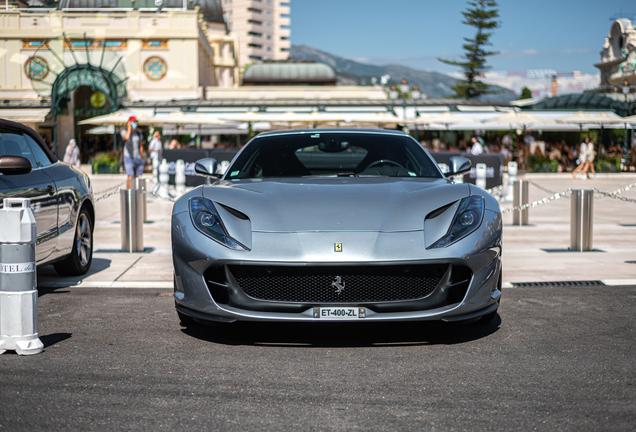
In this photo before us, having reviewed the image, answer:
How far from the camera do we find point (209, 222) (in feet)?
14.0

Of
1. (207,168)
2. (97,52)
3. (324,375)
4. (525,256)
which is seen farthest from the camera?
(97,52)

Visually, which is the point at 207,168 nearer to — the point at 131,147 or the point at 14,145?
the point at 14,145

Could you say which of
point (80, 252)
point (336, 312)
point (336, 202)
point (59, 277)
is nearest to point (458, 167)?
point (336, 202)

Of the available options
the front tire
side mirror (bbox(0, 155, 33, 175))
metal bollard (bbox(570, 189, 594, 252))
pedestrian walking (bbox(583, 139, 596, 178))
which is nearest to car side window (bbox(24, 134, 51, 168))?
the front tire

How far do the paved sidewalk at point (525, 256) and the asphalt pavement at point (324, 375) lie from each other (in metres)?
1.56

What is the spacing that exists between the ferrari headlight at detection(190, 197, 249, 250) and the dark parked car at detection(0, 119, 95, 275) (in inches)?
60.0

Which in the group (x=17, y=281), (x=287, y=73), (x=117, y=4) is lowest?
(x=17, y=281)

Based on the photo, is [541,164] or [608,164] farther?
[541,164]

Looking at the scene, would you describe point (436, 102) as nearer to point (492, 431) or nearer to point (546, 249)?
point (546, 249)

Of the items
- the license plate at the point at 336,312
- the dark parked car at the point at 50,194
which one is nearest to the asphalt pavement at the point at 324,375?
the license plate at the point at 336,312

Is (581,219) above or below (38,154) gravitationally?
below

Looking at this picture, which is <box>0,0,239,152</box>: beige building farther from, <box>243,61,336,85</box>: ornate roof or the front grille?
the front grille

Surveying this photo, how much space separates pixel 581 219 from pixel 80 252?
584cm

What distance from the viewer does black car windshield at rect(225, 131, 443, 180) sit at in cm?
539
